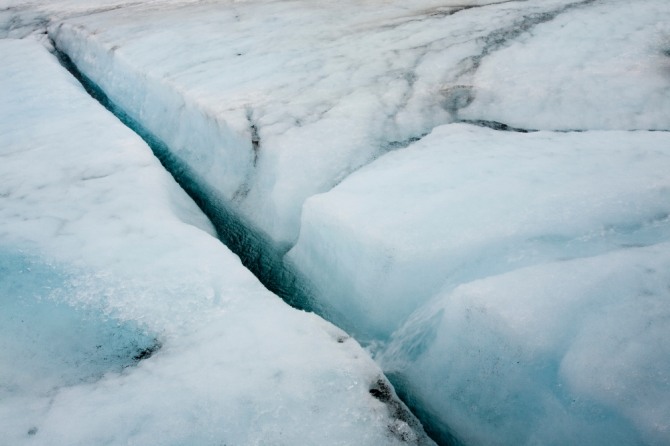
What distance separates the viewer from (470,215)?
36.7 inches

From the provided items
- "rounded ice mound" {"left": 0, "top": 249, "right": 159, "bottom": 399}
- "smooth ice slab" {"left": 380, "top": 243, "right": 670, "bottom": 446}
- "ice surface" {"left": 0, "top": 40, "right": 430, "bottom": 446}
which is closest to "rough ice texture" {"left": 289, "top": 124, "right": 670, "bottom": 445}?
"smooth ice slab" {"left": 380, "top": 243, "right": 670, "bottom": 446}

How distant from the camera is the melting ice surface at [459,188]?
26.3 inches

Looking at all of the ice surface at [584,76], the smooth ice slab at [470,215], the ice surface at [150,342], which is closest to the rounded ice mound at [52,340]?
the ice surface at [150,342]

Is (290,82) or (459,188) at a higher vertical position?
(290,82)

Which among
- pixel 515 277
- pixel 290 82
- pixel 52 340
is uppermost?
pixel 290 82

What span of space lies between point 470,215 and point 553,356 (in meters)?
0.36

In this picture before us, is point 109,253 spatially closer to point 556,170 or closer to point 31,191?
point 31,191

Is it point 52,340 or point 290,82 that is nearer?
point 52,340

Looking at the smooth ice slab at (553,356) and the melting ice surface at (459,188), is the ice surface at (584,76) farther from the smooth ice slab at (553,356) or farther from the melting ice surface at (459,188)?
the smooth ice slab at (553,356)

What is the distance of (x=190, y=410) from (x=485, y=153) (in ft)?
3.12

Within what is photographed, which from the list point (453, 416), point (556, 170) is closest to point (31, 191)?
point (453, 416)

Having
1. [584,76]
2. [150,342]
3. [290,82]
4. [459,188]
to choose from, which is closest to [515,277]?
[459,188]

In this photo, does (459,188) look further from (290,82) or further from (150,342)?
(290,82)

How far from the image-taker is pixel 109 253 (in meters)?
0.98
